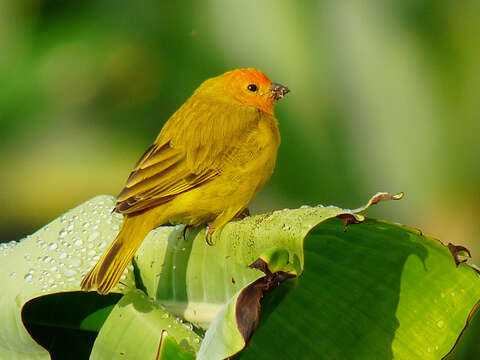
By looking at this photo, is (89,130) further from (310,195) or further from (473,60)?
(473,60)

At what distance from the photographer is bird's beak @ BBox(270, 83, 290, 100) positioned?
365 centimetres

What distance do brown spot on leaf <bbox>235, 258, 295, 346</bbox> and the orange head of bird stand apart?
78.1 inches

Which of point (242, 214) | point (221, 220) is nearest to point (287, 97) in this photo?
point (242, 214)

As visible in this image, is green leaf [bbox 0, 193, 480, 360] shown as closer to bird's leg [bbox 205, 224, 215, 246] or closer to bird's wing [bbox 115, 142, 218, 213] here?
bird's leg [bbox 205, 224, 215, 246]

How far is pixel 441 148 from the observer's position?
3.96 m

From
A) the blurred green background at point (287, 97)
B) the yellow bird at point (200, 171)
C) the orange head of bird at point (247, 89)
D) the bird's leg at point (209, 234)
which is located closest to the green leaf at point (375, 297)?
the bird's leg at point (209, 234)

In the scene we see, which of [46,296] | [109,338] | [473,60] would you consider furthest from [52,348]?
[473,60]

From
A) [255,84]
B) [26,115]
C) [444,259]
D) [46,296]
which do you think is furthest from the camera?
[26,115]

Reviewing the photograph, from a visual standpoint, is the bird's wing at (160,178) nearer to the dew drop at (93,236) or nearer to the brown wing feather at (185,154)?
the brown wing feather at (185,154)

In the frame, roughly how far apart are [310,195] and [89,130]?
1.56m

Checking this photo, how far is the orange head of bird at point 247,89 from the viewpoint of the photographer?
11.8 feet

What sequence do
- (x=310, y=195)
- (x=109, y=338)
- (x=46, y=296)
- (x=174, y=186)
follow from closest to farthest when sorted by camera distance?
(x=109, y=338), (x=46, y=296), (x=174, y=186), (x=310, y=195)

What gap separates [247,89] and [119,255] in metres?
1.43

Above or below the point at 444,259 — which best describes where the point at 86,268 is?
below
